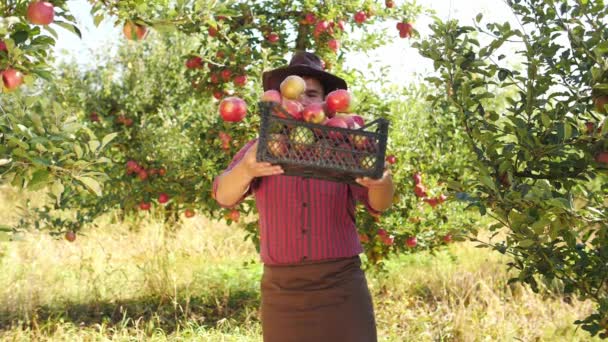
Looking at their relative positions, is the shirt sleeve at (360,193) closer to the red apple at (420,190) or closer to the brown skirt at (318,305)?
the brown skirt at (318,305)

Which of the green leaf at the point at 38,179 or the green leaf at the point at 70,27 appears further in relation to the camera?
the green leaf at the point at 70,27

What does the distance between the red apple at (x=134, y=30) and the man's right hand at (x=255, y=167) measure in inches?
40.1

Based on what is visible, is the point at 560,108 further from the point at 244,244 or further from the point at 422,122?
the point at 244,244

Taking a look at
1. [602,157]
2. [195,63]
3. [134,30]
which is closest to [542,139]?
[602,157]

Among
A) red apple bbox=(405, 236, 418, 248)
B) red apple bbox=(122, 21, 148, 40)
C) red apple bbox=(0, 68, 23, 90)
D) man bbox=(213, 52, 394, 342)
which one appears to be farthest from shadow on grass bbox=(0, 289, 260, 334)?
man bbox=(213, 52, 394, 342)

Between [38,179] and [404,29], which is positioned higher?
[404,29]

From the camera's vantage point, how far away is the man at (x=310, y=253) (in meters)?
1.86

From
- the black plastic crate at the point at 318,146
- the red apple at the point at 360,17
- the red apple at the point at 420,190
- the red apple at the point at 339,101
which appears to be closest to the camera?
the black plastic crate at the point at 318,146

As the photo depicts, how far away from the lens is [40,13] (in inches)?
86.2

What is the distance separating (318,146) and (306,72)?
1.67ft

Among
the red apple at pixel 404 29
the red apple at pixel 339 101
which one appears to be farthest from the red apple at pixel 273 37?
the red apple at pixel 339 101

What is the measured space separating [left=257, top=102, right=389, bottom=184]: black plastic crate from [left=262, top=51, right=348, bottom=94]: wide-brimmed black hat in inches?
15.1

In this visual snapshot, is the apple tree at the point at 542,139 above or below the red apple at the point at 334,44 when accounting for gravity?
below

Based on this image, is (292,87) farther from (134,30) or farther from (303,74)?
(134,30)
